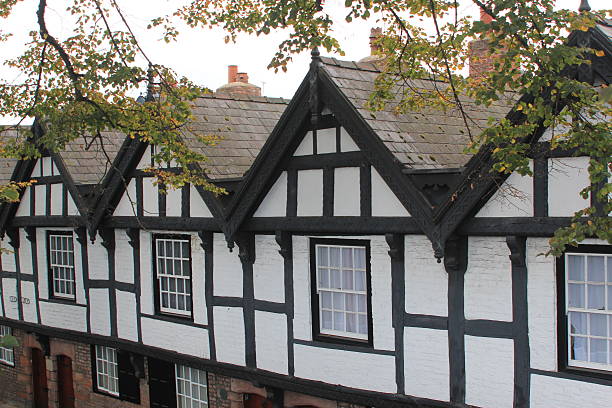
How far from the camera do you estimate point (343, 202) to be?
11398mm

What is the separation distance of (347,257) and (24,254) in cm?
1055

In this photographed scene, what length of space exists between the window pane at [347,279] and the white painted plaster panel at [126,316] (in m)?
5.70

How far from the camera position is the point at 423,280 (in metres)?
10.7

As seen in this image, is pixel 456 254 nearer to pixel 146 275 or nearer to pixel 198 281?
pixel 198 281

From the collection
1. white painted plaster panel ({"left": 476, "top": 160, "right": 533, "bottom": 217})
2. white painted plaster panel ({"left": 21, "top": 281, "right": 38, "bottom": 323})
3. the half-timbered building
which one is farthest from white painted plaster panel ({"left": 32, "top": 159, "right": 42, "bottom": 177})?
white painted plaster panel ({"left": 476, "top": 160, "right": 533, "bottom": 217})

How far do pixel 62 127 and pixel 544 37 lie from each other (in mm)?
7541

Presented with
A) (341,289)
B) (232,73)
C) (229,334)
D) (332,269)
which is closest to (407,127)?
(332,269)

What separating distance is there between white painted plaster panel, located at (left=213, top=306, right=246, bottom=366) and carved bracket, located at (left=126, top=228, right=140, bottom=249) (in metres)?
2.67

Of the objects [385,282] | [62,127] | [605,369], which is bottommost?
[605,369]

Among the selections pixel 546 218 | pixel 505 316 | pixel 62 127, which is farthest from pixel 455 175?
pixel 62 127

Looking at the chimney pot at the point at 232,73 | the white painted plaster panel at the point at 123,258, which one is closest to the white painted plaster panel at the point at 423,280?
the white painted plaster panel at the point at 123,258

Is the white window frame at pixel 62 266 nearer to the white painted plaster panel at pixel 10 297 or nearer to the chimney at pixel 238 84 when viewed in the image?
the white painted plaster panel at pixel 10 297

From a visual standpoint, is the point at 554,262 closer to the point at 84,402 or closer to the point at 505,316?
the point at 505,316

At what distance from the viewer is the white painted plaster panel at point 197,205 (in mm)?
13630
